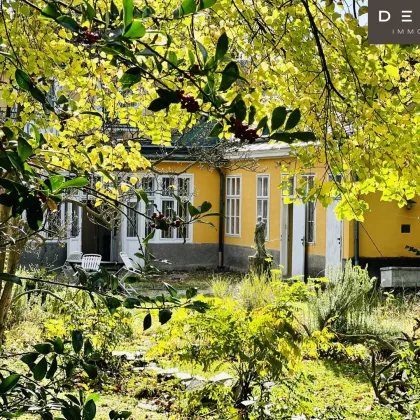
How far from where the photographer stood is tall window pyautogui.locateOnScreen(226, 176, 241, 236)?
716 inches

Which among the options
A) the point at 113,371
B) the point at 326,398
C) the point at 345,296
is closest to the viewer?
the point at 326,398

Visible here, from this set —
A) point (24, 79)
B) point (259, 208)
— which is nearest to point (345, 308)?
point (24, 79)

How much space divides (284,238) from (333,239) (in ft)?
6.80

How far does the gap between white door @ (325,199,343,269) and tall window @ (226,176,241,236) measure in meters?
4.18

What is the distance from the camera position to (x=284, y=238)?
15906 mm

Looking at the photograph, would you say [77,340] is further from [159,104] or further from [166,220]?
[159,104]

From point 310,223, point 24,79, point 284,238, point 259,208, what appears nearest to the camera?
point 24,79

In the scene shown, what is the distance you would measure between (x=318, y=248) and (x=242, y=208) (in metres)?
3.70

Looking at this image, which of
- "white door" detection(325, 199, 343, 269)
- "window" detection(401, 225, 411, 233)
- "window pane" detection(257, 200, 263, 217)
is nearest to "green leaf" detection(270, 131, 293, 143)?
"white door" detection(325, 199, 343, 269)

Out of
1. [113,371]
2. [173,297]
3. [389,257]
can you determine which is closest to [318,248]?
[389,257]

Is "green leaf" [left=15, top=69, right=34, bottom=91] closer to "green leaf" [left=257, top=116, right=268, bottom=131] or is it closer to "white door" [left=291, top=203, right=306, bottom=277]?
"green leaf" [left=257, top=116, right=268, bottom=131]

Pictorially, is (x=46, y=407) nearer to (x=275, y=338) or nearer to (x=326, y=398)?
(x=275, y=338)

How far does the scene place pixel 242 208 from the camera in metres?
17.9

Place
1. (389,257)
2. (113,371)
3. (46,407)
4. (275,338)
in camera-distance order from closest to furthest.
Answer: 1. (46,407)
2. (275,338)
3. (113,371)
4. (389,257)
